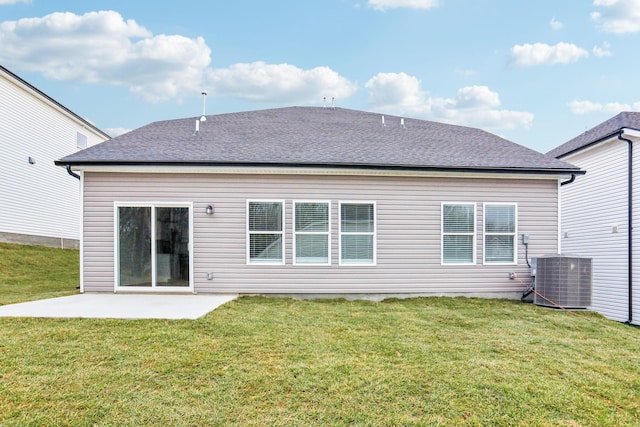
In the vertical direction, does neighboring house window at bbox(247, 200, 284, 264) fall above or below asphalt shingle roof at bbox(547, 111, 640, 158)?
below

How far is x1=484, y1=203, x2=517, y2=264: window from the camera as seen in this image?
8.41 metres

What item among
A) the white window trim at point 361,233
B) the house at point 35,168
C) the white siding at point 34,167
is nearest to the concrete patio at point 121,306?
the white window trim at point 361,233

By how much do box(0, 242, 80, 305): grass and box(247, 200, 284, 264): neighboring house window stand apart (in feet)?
13.0

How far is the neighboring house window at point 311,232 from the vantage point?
8.04 meters

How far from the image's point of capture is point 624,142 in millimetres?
9445

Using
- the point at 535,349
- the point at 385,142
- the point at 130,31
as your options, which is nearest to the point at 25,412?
the point at 535,349

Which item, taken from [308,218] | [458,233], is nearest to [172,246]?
[308,218]

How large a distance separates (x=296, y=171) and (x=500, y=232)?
4755 mm

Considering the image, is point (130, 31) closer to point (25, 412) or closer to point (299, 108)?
point (299, 108)

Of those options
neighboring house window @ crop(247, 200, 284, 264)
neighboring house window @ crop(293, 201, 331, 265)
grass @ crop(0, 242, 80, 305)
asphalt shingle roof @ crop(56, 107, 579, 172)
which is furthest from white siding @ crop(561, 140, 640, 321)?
grass @ crop(0, 242, 80, 305)

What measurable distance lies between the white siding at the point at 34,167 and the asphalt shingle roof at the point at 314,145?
7.39 m

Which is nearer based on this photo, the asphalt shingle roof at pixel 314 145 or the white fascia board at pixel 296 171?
the white fascia board at pixel 296 171

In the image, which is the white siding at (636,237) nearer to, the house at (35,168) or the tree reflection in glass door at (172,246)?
the tree reflection in glass door at (172,246)

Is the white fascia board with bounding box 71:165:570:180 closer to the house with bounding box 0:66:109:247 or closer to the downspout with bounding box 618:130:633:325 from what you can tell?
the downspout with bounding box 618:130:633:325
